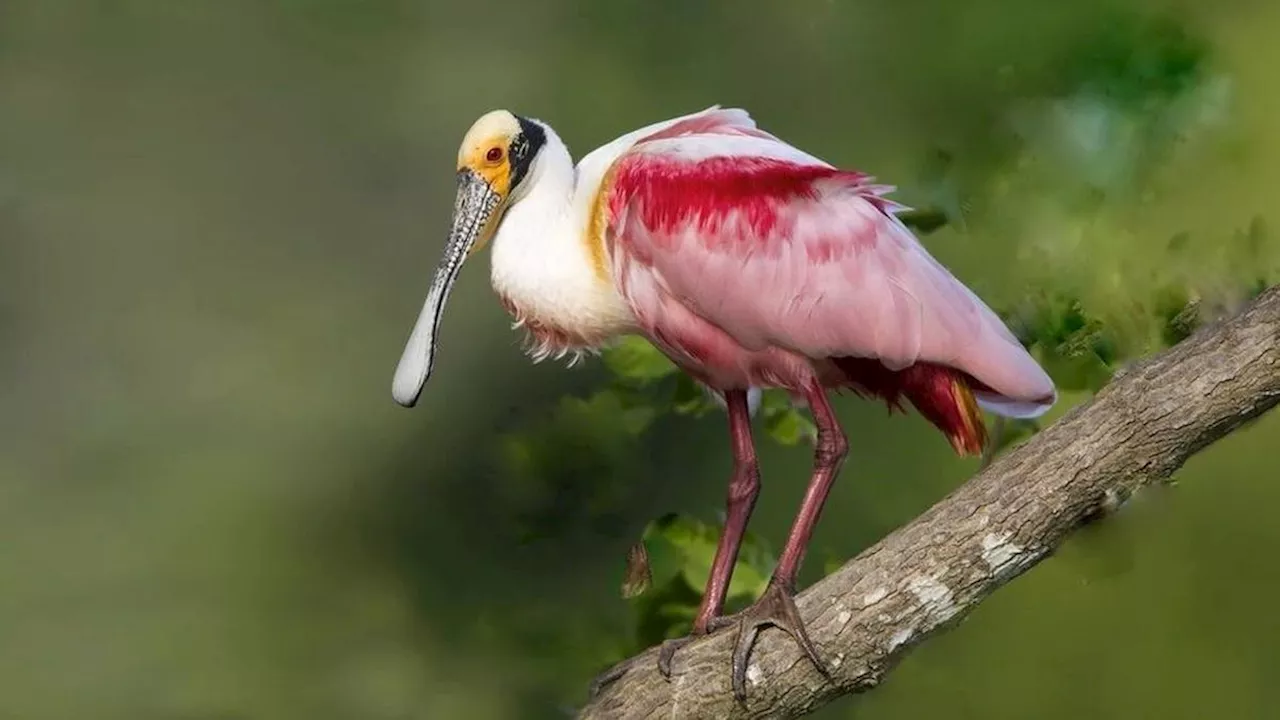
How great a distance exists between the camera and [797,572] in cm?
210

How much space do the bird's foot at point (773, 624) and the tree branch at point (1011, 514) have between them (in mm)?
11

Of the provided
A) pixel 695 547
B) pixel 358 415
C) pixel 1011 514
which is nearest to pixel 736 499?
pixel 695 547

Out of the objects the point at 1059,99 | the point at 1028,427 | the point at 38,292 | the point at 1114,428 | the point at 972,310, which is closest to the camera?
the point at 1114,428

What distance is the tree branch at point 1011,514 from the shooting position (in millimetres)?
1917

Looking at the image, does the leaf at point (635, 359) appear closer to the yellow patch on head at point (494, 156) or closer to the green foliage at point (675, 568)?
the green foliage at point (675, 568)

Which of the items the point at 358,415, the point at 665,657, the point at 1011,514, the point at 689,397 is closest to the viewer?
the point at 1011,514

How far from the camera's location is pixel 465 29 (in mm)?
3621

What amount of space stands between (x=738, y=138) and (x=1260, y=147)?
5.89ft

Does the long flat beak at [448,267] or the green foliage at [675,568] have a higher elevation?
the long flat beak at [448,267]

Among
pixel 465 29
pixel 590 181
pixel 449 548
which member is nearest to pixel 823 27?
pixel 465 29

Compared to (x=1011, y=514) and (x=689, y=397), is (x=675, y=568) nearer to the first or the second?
(x=689, y=397)

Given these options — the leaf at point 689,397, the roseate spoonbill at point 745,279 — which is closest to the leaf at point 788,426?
the leaf at point 689,397

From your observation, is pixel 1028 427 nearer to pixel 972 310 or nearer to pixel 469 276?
pixel 972 310

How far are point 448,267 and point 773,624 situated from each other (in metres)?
0.66
